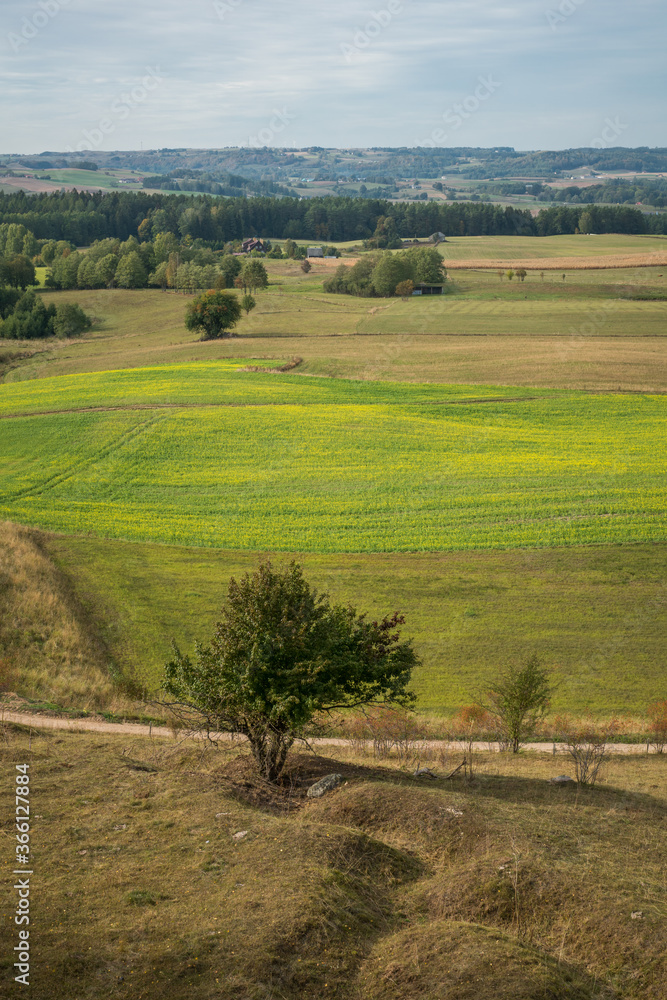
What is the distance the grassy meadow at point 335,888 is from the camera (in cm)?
1082

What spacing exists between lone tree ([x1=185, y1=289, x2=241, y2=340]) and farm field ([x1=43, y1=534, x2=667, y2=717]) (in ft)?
203

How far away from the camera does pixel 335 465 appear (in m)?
52.2

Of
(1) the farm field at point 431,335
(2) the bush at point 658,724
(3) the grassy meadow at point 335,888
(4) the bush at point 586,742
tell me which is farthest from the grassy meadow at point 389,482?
(3) the grassy meadow at point 335,888

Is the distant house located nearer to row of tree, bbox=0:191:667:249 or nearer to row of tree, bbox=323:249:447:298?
row of tree, bbox=0:191:667:249

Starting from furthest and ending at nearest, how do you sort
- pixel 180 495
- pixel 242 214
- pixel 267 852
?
pixel 242 214 < pixel 180 495 < pixel 267 852

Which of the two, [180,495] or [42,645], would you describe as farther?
[180,495]

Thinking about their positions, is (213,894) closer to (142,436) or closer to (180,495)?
(180,495)

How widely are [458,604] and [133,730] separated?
618 inches

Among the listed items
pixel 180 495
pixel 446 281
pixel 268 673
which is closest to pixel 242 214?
pixel 446 281

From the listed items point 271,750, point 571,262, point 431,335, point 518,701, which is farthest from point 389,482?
point 571,262

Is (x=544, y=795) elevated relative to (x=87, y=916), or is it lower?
lower

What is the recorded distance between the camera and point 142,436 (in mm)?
59594

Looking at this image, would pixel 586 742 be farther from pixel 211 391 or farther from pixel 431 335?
pixel 431 335

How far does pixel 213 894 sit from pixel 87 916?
191 cm
